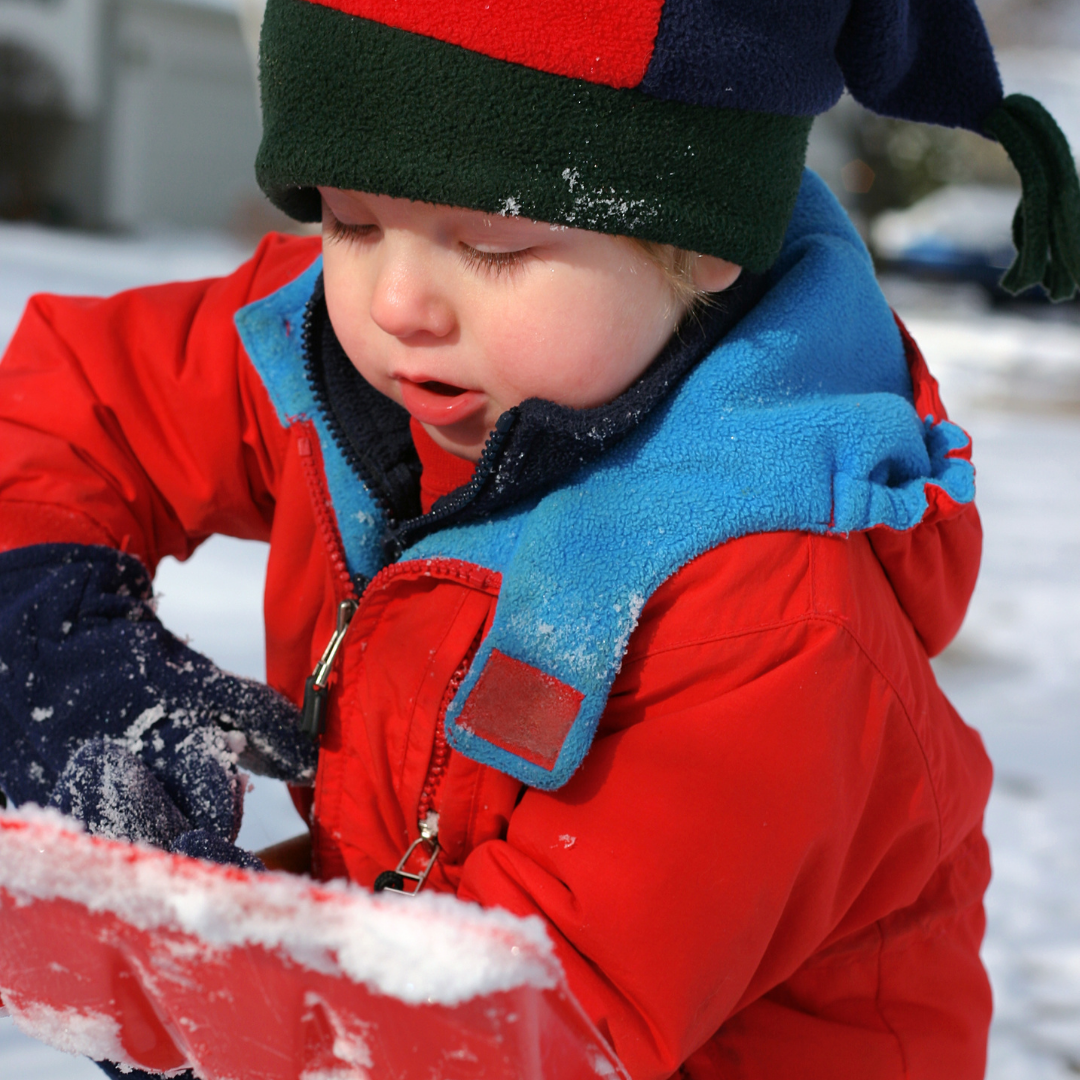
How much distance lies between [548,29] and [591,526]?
426 mm

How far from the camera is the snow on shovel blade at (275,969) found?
28.8 inches

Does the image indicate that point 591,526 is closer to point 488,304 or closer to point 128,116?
point 488,304

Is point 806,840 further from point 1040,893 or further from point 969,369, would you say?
point 969,369

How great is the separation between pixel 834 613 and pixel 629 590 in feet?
0.60

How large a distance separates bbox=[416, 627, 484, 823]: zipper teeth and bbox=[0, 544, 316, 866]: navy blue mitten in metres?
0.17

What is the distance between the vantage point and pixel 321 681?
1308mm

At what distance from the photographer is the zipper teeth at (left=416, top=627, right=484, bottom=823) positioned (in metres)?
1.20

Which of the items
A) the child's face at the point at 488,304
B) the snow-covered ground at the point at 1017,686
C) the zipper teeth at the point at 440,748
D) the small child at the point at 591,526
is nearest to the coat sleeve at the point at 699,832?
the small child at the point at 591,526

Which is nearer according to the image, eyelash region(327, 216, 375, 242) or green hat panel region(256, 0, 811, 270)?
green hat panel region(256, 0, 811, 270)

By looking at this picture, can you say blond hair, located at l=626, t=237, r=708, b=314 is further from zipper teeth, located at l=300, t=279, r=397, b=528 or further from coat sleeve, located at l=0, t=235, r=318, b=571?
coat sleeve, located at l=0, t=235, r=318, b=571

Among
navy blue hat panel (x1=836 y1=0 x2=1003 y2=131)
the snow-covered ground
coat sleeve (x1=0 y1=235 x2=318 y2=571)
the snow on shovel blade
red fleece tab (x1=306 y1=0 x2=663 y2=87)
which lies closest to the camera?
the snow on shovel blade

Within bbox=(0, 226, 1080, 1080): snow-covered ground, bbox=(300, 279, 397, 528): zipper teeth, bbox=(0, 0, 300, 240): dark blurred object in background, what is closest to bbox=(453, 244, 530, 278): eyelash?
bbox=(300, 279, 397, 528): zipper teeth

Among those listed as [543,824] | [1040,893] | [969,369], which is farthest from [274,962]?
[969,369]

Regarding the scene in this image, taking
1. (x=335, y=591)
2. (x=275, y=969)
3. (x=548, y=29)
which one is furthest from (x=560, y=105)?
(x=275, y=969)
